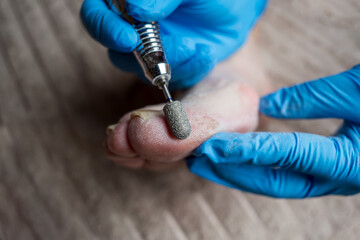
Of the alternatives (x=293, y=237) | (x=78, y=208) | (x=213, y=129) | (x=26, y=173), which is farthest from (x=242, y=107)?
(x=26, y=173)

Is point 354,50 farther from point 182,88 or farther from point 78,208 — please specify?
point 78,208

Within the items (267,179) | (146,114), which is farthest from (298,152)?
(146,114)

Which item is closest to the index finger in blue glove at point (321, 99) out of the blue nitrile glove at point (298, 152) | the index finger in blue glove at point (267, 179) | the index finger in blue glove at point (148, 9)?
the blue nitrile glove at point (298, 152)

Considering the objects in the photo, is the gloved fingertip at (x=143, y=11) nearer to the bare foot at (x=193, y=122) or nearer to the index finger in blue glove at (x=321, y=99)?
the bare foot at (x=193, y=122)

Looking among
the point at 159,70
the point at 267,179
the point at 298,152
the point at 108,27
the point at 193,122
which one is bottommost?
the point at 267,179

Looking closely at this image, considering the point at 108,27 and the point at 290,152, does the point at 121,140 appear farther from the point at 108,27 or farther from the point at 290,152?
the point at 290,152

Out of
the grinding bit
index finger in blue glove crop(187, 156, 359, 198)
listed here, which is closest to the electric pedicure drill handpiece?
the grinding bit
